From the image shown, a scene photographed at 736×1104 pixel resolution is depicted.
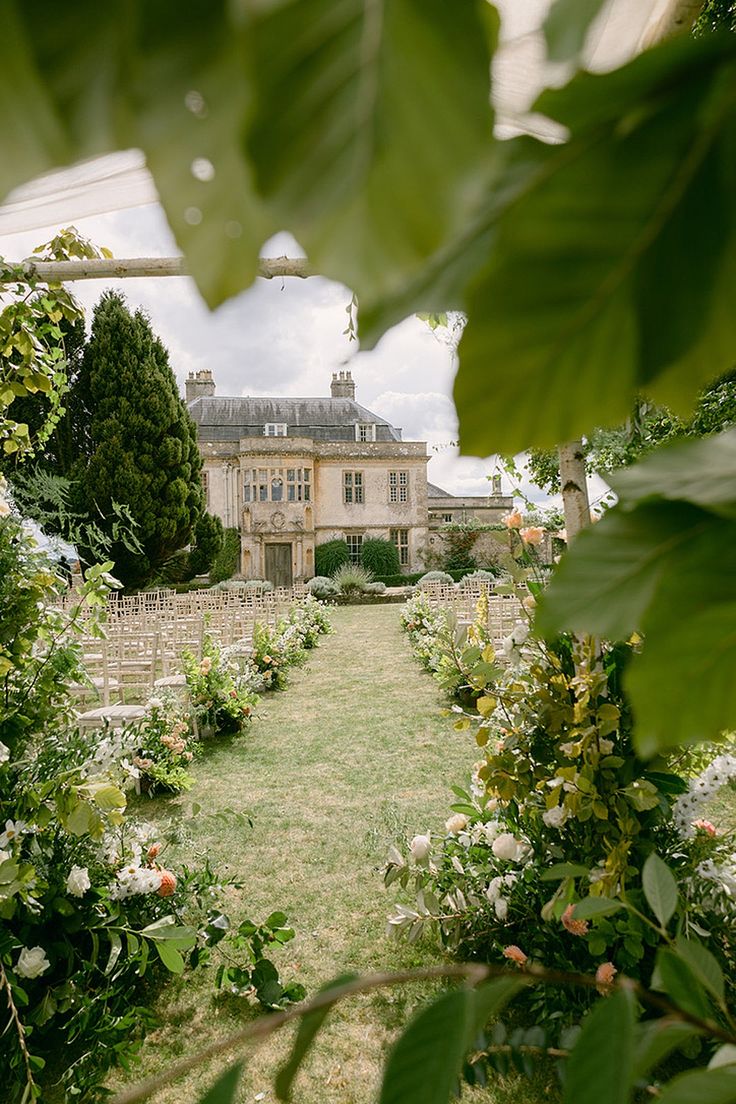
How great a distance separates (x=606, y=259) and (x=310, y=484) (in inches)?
1024

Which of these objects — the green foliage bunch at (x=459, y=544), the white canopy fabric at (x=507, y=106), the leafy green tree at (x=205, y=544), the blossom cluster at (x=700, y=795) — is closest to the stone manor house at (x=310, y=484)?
the green foliage bunch at (x=459, y=544)

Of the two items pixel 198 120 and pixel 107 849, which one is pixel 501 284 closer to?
pixel 198 120

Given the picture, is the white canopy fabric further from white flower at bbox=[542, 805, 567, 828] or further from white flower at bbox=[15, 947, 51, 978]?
white flower at bbox=[15, 947, 51, 978]

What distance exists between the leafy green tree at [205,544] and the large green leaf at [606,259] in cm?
1994

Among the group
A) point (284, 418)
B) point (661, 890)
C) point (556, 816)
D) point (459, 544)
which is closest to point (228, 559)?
point (284, 418)

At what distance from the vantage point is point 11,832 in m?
1.96

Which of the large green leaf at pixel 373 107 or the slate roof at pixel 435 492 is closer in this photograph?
the large green leaf at pixel 373 107

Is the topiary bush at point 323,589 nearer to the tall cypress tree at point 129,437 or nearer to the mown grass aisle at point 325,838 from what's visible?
the tall cypress tree at point 129,437

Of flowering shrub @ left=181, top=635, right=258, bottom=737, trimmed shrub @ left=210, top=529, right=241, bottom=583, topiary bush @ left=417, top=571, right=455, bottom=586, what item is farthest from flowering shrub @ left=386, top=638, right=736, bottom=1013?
trimmed shrub @ left=210, top=529, right=241, bottom=583

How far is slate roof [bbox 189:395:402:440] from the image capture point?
28.2 m

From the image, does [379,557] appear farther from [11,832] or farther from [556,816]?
[11,832]

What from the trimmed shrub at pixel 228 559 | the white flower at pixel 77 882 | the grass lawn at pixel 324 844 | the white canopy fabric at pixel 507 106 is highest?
the trimmed shrub at pixel 228 559

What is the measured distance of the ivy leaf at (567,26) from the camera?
5.0 inches

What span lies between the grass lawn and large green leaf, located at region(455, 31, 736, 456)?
812 mm
